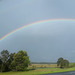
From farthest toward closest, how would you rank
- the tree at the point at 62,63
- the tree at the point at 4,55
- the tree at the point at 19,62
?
the tree at the point at 62,63 < the tree at the point at 4,55 < the tree at the point at 19,62

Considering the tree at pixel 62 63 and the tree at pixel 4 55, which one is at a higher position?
the tree at pixel 4 55

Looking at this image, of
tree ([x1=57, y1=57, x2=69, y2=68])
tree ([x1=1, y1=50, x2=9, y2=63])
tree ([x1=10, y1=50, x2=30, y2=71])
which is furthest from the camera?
tree ([x1=57, y1=57, x2=69, y2=68])

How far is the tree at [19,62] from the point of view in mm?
65012

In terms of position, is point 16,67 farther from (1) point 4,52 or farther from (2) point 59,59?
(2) point 59,59

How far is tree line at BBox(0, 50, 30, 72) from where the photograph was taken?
65750mm

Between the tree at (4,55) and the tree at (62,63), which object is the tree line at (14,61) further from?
the tree at (62,63)

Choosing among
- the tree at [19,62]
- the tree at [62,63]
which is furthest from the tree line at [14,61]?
the tree at [62,63]

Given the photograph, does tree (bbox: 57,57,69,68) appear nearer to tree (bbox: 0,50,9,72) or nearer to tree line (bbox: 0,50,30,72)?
tree line (bbox: 0,50,30,72)

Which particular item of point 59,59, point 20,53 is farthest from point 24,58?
point 59,59

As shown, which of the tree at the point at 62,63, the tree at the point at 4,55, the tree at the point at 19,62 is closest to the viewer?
the tree at the point at 19,62

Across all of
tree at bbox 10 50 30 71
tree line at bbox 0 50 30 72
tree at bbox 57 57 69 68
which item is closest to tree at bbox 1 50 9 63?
tree line at bbox 0 50 30 72

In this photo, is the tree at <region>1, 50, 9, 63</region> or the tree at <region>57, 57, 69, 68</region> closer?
the tree at <region>1, 50, 9, 63</region>

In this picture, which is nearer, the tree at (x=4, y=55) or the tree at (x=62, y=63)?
the tree at (x=4, y=55)

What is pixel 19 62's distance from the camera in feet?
217
